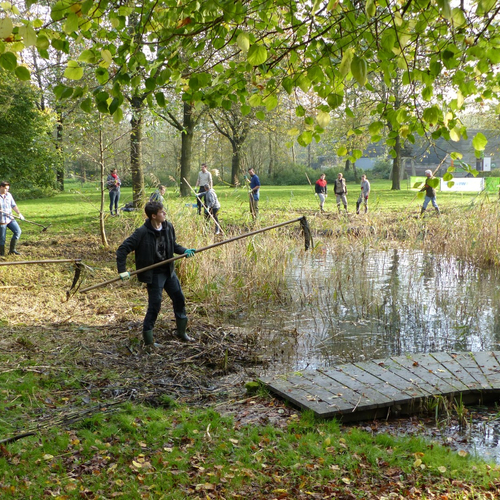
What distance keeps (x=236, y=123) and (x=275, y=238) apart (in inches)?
863

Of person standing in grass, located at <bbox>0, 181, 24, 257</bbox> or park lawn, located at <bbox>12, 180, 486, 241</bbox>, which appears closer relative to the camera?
park lawn, located at <bbox>12, 180, 486, 241</bbox>

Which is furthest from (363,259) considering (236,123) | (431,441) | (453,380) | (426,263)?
(236,123)

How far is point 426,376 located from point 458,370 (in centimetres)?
39

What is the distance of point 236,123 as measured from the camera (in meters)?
31.7

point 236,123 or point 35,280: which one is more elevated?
point 236,123

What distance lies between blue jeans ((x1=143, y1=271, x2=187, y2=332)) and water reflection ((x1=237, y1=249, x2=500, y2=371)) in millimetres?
1426

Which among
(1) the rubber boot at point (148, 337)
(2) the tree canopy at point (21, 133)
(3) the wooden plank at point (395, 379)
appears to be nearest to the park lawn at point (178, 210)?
(3) the wooden plank at point (395, 379)

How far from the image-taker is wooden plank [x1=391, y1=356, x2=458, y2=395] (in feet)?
17.4

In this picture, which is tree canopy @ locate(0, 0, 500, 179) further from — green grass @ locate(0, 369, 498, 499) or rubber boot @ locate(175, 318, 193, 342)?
rubber boot @ locate(175, 318, 193, 342)

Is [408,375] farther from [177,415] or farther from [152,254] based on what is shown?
[152,254]

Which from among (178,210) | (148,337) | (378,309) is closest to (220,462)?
(148,337)

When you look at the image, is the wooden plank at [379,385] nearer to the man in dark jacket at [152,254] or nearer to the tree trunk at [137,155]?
the man in dark jacket at [152,254]

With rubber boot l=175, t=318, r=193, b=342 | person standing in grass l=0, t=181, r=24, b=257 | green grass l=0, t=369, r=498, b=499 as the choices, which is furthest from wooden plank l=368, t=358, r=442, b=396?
person standing in grass l=0, t=181, r=24, b=257

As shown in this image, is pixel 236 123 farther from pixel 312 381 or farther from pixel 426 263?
pixel 312 381
